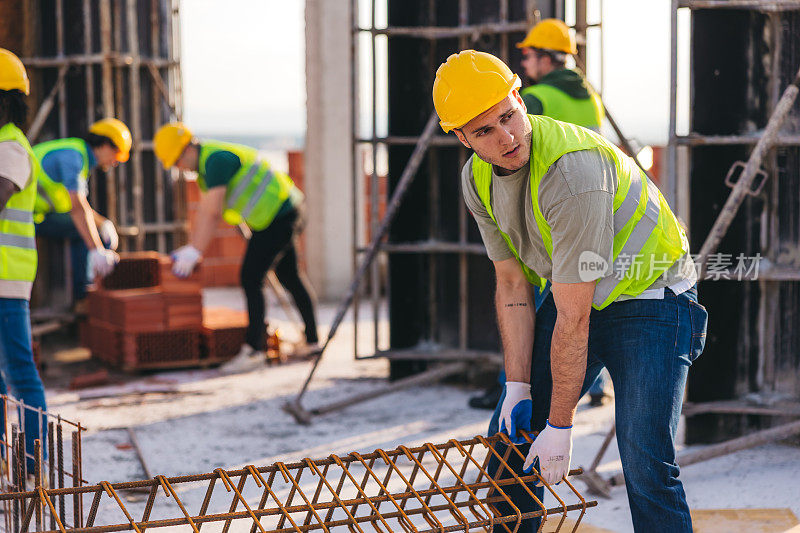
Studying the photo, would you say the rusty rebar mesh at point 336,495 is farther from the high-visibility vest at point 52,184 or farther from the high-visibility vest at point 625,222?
the high-visibility vest at point 52,184

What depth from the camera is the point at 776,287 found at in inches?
200

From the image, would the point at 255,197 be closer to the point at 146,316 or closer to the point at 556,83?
the point at 146,316

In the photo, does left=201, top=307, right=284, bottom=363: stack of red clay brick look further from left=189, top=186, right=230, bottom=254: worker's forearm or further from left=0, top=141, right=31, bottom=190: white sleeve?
left=0, top=141, right=31, bottom=190: white sleeve

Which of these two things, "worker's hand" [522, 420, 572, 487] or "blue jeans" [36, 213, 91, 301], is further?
"blue jeans" [36, 213, 91, 301]

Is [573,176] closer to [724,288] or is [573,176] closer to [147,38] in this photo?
[724,288]

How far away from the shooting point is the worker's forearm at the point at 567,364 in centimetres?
282

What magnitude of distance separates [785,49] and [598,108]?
0.97 metres

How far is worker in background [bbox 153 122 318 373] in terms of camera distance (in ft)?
22.6

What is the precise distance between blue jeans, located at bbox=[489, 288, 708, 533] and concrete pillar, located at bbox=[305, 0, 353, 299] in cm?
705

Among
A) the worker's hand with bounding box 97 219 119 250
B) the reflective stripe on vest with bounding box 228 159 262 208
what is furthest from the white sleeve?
the worker's hand with bounding box 97 219 119 250

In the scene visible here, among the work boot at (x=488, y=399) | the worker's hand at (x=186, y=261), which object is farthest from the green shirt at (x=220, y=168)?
the work boot at (x=488, y=399)

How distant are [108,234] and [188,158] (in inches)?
41.2

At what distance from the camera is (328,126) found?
9.97 m

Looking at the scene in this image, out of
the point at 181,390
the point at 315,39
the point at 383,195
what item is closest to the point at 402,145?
the point at 181,390
